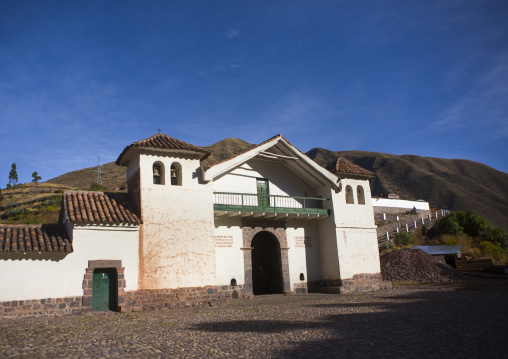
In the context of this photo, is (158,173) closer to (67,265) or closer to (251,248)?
(67,265)

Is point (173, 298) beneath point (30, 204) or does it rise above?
beneath

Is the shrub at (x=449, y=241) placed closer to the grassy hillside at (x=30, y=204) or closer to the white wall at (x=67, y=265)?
the white wall at (x=67, y=265)

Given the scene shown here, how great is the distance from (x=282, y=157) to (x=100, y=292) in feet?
31.8

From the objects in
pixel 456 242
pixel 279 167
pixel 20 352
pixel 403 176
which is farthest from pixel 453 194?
pixel 20 352

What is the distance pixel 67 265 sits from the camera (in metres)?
13.7

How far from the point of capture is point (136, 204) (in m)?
15.8

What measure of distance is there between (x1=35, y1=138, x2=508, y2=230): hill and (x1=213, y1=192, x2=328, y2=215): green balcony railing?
119 ft

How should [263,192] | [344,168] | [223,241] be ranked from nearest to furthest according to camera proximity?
[223,241]
[263,192]
[344,168]

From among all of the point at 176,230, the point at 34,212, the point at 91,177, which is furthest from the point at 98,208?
the point at 91,177

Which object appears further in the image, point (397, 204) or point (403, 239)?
point (397, 204)

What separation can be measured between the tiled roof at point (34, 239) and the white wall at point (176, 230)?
2.68 meters

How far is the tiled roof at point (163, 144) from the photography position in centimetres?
1566

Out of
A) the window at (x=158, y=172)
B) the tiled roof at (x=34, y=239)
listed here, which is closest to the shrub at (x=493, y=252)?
the window at (x=158, y=172)

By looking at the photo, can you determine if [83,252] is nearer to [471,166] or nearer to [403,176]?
[403,176]
